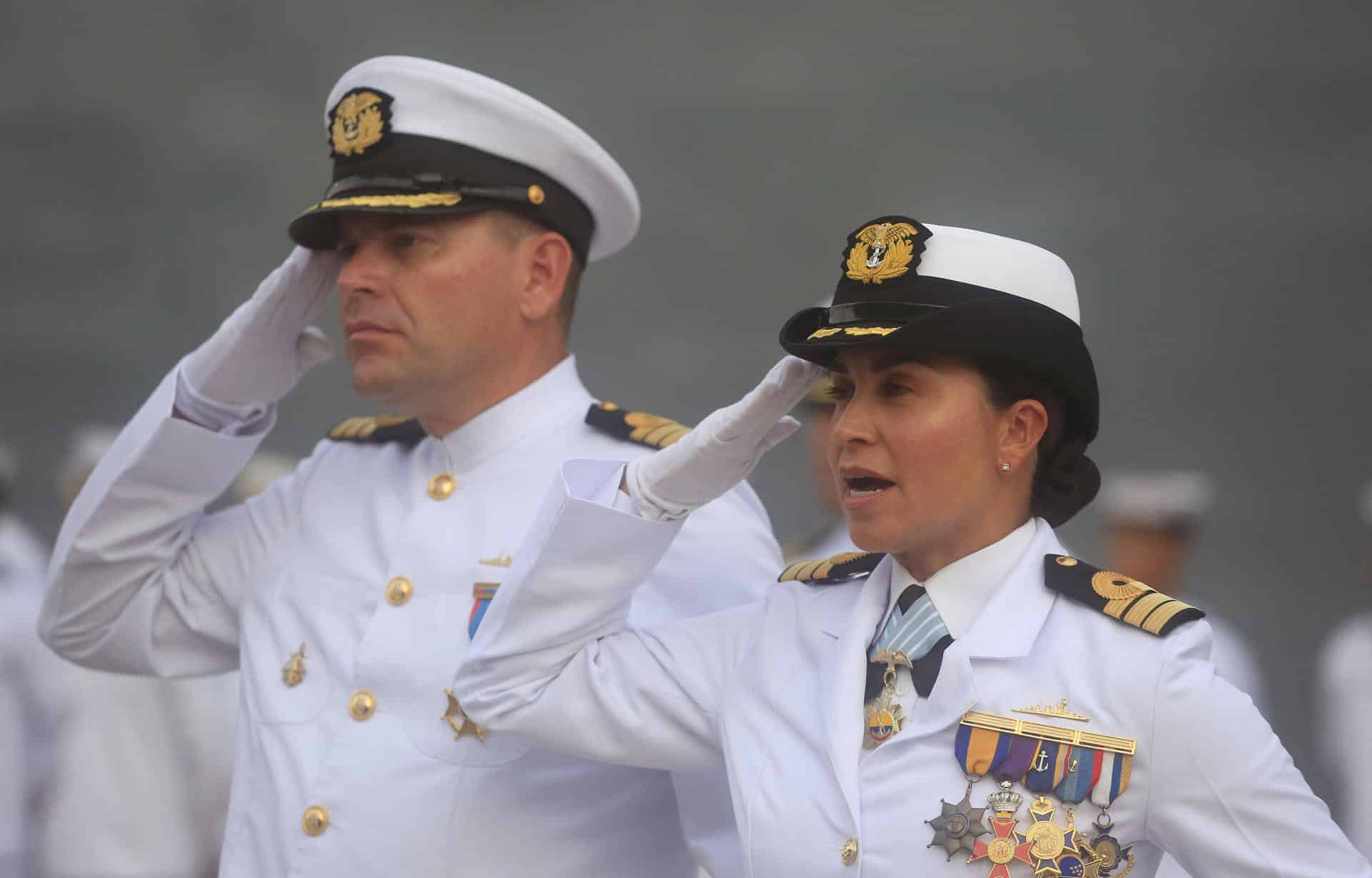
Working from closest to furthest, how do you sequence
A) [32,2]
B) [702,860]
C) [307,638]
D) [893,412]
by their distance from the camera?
1. [893,412]
2. [702,860]
3. [307,638]
4. [32,2]

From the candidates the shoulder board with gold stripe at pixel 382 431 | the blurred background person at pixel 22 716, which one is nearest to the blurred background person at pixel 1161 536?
the shoulder board with gold stripe at pixel 382 431

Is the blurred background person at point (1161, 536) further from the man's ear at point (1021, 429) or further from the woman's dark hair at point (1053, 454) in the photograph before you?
the man's ear at point (1021, 429)

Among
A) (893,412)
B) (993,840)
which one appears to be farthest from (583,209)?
(993,840)

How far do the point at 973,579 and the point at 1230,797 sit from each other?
1.38ft

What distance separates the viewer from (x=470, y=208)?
2.87 metres

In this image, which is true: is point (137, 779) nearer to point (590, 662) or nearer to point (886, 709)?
point (590, 662)

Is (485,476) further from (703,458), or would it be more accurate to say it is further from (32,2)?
(32,2)

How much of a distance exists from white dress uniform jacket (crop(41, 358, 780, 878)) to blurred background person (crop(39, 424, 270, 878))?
7.73 ft

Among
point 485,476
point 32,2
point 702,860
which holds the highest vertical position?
point 32,2

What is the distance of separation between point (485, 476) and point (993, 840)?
117 centimetres

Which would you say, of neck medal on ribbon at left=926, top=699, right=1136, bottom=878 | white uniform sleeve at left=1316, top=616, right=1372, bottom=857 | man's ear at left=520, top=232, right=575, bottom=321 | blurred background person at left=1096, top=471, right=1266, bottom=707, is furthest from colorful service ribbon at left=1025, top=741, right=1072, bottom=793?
white uniform sleeve at left=1316, top=616, right=1372, bottom=857

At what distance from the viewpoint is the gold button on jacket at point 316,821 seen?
2609 millimetres

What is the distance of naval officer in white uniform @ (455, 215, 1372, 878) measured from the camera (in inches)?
79.1

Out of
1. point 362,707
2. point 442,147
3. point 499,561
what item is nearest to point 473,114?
point 442,147
